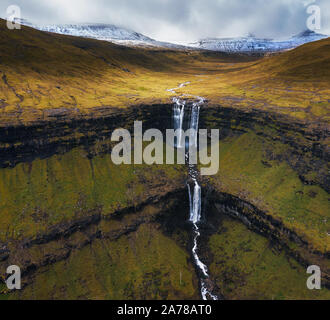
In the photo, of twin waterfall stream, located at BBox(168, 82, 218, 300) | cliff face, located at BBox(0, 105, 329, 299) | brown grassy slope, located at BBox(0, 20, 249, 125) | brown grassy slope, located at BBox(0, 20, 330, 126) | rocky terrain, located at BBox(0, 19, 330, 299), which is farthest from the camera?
brown grassy slope, located at BBox(0, 20, 330, 126)

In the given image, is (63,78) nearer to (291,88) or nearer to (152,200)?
(152,200)

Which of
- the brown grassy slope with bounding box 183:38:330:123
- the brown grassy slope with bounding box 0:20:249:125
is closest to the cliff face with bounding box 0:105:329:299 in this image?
the brown grassy slope with bounding box 183:38:330:123

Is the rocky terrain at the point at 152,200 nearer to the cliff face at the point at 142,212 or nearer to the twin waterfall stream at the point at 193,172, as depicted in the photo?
the cliff face at the point at 142,212

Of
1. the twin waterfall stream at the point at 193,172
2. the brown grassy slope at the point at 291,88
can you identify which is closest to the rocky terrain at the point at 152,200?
the brown grassy slope at the point at 291,88

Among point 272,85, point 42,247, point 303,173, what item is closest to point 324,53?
point 272,85

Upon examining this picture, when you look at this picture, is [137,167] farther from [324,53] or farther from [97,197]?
[324,53]

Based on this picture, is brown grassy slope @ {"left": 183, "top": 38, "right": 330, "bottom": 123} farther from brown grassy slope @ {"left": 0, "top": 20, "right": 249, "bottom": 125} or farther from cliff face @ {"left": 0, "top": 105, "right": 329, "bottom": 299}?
brown grassy slope @ {"left": 0, "top": 20, "right": 249, "bottom": 125}

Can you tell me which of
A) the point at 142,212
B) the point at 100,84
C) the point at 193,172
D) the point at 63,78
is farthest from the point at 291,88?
the point at 63,78
